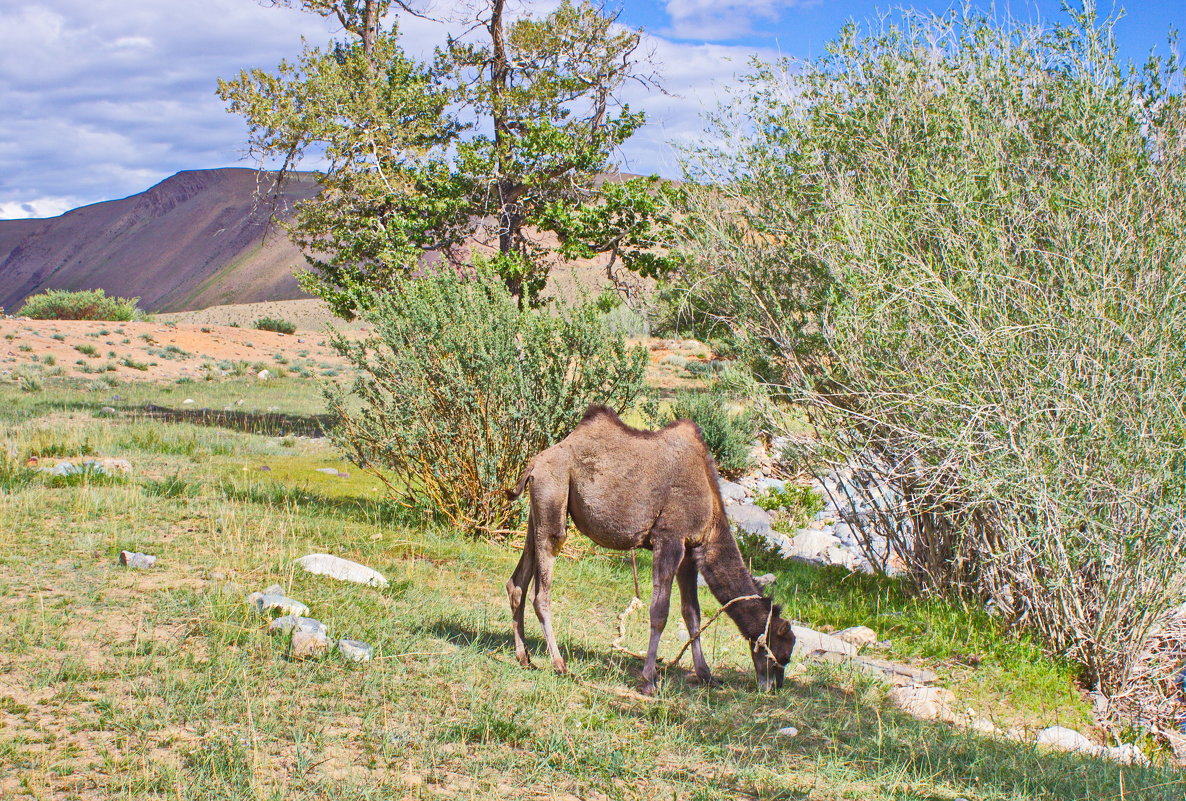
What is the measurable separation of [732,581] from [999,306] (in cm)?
335

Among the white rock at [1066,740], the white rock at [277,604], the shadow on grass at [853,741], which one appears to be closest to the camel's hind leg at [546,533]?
the shadow on grass at [853,741]

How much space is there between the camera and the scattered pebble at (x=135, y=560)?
729 centimetres

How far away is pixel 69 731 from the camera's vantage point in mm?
4273

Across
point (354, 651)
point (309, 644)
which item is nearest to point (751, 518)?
point (354, 651)

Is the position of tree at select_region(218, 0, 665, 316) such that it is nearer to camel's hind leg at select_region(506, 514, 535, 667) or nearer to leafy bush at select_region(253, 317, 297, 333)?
camel's hind leg at select_region(506, 514, 535, 667)

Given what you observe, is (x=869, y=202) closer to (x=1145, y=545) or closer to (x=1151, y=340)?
(x=1151, y=340)

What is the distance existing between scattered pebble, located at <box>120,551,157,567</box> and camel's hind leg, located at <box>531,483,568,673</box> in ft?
11.5

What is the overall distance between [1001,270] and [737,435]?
32.4 ft

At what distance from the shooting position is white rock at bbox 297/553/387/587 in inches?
298

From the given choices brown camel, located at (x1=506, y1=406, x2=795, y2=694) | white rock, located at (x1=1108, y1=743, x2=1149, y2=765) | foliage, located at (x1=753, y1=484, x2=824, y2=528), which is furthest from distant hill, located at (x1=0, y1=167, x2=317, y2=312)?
white rock, located at (x1=1108, y1=743, x2=1149, y2=765)

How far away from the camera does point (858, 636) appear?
7.96 metres

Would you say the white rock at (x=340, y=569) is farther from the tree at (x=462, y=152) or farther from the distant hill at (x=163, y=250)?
the distant hill at (x=163, y=250)

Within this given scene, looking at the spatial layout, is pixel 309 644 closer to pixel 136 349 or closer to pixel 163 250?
pixel 136 349

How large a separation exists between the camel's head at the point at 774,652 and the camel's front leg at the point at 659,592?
697 millimetres
